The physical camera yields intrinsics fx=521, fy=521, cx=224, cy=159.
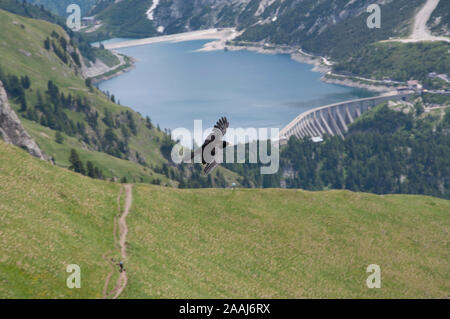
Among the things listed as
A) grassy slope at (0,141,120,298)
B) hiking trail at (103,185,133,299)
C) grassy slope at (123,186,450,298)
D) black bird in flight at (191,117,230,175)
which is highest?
black bird in flight at (191,117,230,175)

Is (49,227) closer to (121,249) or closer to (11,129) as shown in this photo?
(121,249)

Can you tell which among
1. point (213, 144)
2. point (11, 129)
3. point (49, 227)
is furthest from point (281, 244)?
point (11, 129)

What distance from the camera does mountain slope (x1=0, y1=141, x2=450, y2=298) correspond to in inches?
1923

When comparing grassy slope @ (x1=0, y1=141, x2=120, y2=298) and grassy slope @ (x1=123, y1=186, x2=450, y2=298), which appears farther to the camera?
grassy slope @ (x1=123, y1=186, x2=450, y2=298)

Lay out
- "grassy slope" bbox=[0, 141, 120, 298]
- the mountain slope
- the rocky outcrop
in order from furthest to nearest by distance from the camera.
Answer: the rocky outcrop → the mountain slope → "grassy slope" bbox=[0, 141, 120, 298]

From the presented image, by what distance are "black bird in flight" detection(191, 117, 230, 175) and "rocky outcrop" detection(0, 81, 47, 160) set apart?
3211 inches

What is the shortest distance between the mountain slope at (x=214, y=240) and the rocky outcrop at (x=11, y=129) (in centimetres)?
4151

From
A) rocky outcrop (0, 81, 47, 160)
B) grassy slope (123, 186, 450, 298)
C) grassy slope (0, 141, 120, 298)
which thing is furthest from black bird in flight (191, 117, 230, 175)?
rocky outcrop (0, 81, 47, 160)

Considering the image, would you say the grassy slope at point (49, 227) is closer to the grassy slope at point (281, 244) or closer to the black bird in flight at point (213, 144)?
the grassy slope at point (281, 244)

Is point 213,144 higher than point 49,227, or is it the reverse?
point 213,144

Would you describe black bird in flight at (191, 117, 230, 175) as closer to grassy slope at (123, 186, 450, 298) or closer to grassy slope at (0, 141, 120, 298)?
grassy slope at (0, 141, 120, 298)

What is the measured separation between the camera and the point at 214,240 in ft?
216

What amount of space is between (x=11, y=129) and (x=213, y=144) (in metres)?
90.9
